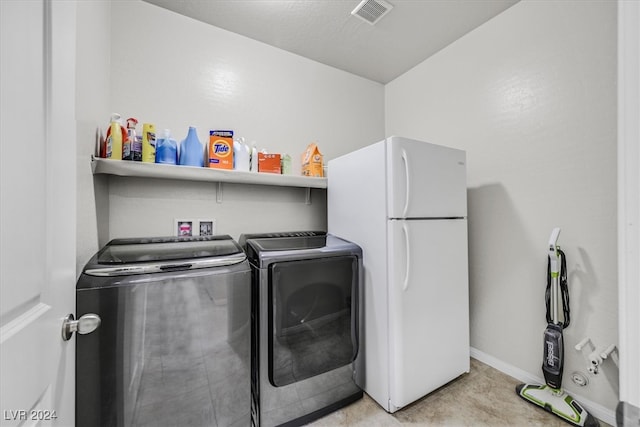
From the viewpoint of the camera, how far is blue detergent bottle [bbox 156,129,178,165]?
1710mm

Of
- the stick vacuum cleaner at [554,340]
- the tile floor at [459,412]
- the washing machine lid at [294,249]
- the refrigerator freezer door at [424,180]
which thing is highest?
the refrigerator freezer door at [424,180]

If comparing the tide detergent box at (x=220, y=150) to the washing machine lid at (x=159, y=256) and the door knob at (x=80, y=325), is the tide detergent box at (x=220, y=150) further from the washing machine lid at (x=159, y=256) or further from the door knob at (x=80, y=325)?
the door knob at (x=80, y=325)

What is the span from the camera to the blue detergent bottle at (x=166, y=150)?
5.61 ft

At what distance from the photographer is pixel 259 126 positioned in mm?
2301

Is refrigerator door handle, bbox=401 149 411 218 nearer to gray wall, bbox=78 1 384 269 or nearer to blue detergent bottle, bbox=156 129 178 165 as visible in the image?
gray wall, bbox=78 1 384 269

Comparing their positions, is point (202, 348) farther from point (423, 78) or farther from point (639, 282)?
point (423, 78)

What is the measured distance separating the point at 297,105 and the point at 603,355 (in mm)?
2789

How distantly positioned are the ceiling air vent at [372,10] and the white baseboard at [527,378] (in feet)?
9.20

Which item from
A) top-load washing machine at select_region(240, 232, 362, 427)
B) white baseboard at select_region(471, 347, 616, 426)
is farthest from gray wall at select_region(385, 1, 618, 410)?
top-load washing machine at select_region(240, 232, 362, 427)

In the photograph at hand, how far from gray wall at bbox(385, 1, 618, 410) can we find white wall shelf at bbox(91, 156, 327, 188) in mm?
1389

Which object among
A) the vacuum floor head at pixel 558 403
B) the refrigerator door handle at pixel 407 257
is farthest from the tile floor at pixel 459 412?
the refrigerator door handle at pixel 407 257

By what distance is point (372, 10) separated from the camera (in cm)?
195

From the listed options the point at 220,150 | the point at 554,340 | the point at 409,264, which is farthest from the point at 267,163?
the point at 554,340

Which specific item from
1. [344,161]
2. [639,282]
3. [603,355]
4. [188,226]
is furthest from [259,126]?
[603,355]
